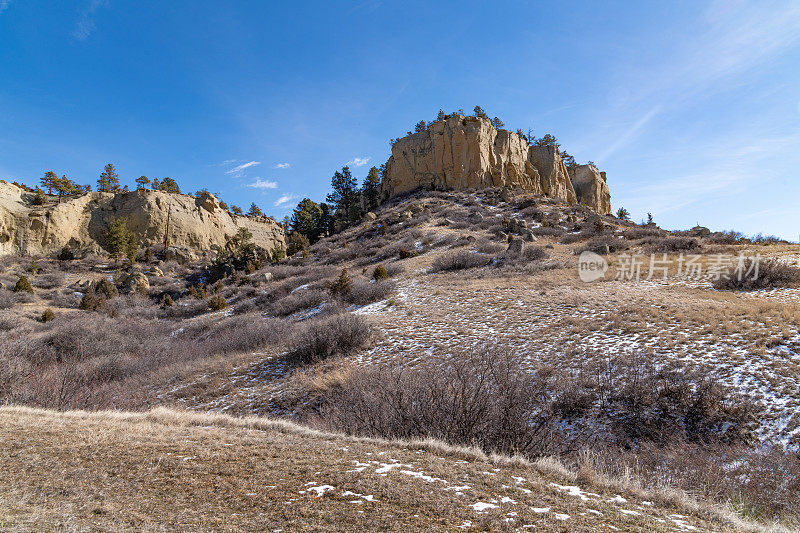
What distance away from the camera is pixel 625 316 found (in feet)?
36.1

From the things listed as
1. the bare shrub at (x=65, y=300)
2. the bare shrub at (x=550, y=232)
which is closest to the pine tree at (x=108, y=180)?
the bare shrub at (x=65, y=300)

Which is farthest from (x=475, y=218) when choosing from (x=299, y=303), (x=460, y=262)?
(x=299, y=303)

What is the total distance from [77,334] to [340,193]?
43999 millimetres

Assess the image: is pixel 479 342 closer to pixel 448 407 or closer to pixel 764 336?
pixel 448 407

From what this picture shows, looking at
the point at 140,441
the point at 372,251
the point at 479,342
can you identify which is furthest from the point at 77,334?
the point at 372,251

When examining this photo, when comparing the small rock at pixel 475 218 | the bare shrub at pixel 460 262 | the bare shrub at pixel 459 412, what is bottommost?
the bare shrub at pixel 459 412

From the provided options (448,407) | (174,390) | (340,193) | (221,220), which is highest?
(340,193)

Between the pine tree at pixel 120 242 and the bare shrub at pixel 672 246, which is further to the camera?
the pine tree at pixel 120 242

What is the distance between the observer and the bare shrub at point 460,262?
69.2 ft

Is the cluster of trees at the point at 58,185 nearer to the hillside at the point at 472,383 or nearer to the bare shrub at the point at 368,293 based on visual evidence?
the hillside at the point at 472,383

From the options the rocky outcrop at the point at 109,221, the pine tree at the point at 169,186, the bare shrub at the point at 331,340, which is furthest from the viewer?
the pine tree at the point at 169,186

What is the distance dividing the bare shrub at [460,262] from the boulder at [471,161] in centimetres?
3136

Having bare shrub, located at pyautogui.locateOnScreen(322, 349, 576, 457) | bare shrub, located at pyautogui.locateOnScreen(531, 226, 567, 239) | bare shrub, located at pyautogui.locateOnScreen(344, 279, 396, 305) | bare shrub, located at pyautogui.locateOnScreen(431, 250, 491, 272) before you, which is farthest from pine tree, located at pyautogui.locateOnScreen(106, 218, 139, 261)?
bare shrub, located at pyautogui.locateOnScreen(531, 226, 567, 239)

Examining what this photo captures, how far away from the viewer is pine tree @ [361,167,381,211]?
57666mm
